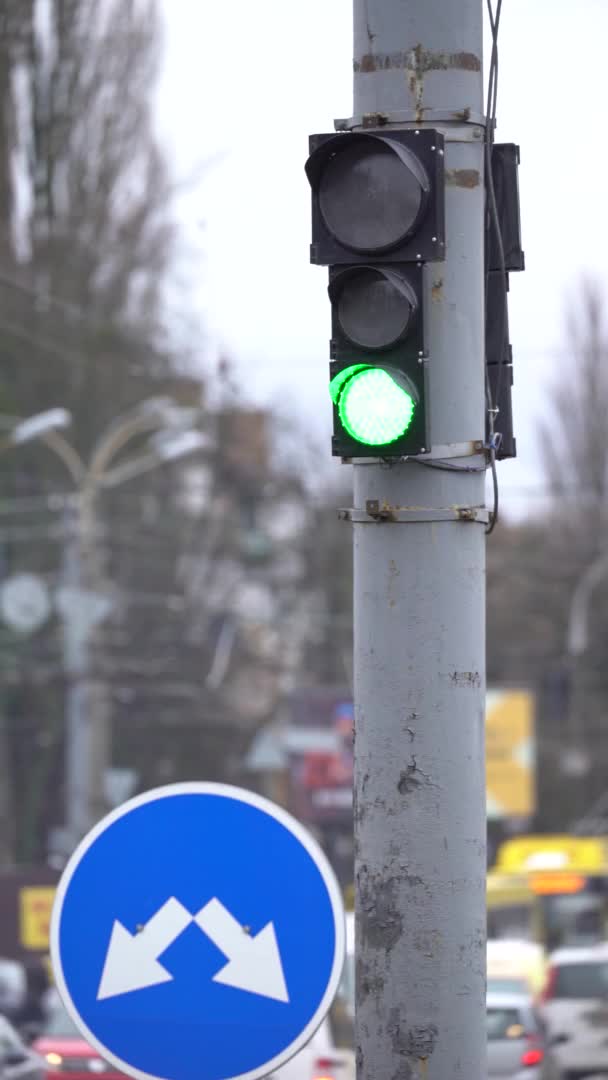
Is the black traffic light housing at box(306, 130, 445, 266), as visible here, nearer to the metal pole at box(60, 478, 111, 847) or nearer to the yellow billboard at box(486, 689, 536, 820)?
the metal pole at box(60, 478, 111, 847)

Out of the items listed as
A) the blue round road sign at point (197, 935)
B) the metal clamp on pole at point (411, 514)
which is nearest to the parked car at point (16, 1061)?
the blue round road sign at point (197, 935)

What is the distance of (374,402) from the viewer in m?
4.49

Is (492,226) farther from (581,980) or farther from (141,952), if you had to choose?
(581,980)

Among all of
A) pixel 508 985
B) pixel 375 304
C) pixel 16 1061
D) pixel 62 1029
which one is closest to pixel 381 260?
pixel 375 304

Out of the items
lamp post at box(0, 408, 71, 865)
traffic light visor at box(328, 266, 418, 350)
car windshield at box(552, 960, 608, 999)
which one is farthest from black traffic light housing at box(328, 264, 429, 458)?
lamp post at box(0, 408, 71, 865)

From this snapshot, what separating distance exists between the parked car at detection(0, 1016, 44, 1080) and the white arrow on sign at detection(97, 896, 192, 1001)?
8920mm

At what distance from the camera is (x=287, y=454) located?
144 ft

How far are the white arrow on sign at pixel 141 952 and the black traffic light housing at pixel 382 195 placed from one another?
1413 millimetres

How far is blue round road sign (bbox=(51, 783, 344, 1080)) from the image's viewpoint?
170 inches

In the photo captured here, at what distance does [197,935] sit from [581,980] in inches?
634

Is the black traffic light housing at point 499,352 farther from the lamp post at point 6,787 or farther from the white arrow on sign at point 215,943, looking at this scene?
the lamp post at point 6,787

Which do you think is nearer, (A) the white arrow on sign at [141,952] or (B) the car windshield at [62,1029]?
(A) the white arrow on sign at [141,952]

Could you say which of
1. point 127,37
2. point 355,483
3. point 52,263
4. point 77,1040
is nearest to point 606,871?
point 52,263

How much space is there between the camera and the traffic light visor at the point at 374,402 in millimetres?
4469
